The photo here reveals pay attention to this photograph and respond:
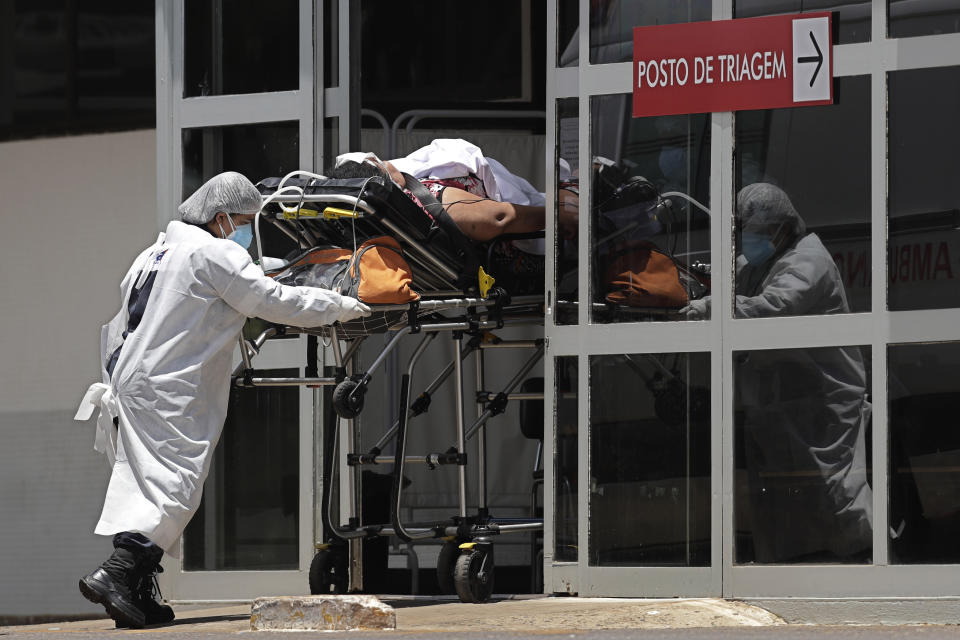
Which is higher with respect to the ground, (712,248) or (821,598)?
(712,248)

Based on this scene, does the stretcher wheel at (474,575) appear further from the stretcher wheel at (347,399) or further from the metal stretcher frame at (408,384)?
the stretcher wheel at (347,399)

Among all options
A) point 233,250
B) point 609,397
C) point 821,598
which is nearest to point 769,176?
point 609,397

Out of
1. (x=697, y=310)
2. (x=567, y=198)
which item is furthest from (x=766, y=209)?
(x=567, y=198)

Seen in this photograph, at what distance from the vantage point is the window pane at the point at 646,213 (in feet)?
22.3

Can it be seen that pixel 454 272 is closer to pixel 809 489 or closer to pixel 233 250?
pixel 233 250

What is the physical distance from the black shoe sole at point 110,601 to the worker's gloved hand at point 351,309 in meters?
1.21

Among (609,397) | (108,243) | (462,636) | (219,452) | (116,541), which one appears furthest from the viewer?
(108,243)

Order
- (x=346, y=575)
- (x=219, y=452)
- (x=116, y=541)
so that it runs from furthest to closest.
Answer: (x=219, y=452)
(x=346, y=575)
(x=116, y=541)

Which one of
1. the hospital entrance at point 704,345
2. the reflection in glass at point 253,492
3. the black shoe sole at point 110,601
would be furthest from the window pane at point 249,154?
the black shoe sole at point 110,601

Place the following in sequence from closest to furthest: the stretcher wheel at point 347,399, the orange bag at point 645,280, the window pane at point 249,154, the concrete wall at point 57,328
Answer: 1. the stretcher wheel at point 347,399
2. the orange bag at point 645,280
3. the window pane at point 249,154
4. the concrete wall at point 57,328

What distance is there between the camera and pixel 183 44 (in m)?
8.05

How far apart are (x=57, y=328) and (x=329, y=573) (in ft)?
11.7

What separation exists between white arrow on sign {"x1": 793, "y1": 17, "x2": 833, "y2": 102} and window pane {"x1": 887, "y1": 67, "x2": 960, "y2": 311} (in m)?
0.24

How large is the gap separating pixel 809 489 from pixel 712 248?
0.94 m
